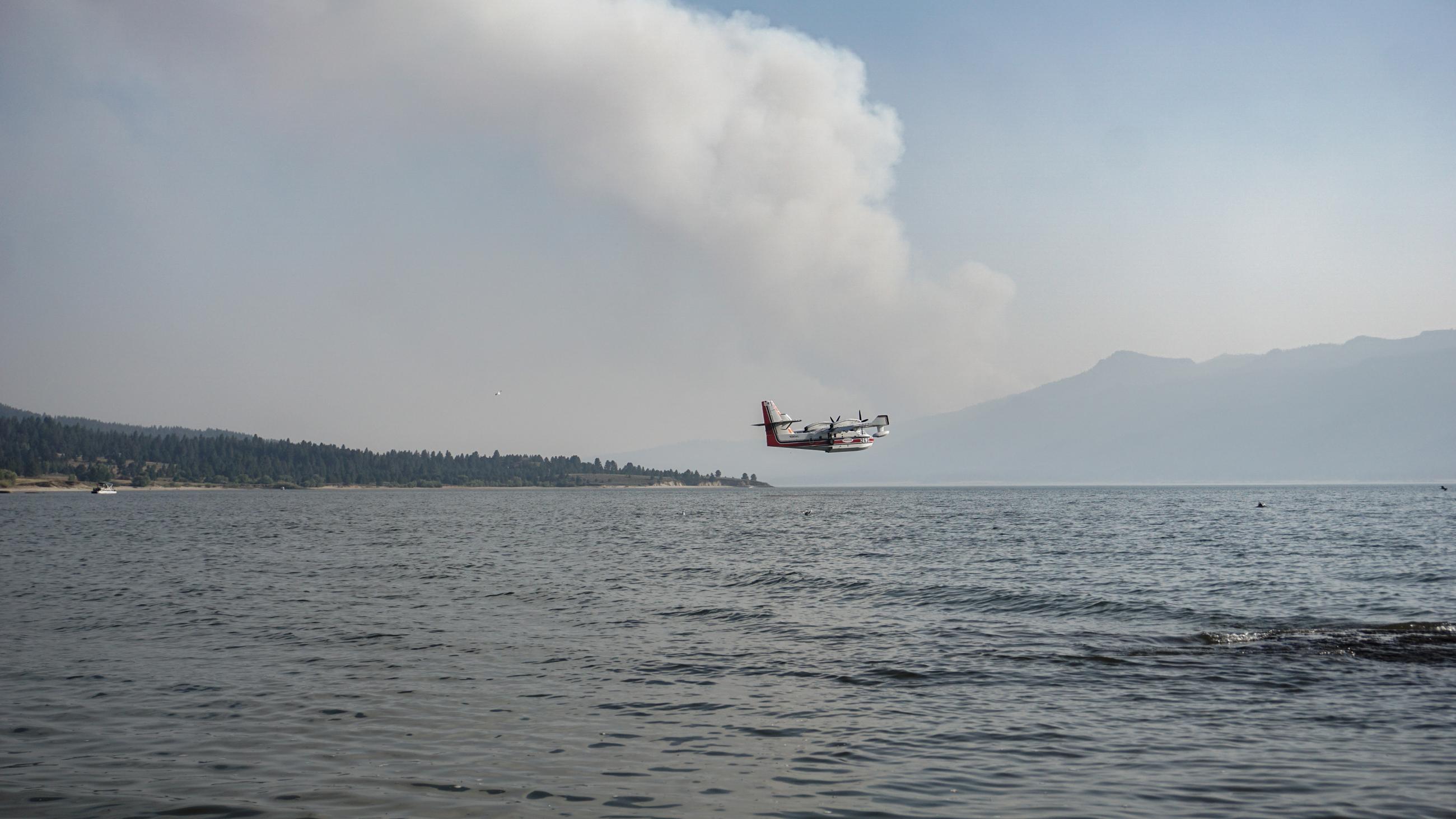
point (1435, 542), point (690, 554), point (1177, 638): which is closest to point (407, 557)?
point (690, 554)

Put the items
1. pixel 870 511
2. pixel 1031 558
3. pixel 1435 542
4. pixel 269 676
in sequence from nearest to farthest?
1. pixel 269 676
2. pixel 1031 558
3. pixel 1435 542
4. pixel 870 511

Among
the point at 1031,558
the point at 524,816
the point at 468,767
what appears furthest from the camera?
the point at 1031,558

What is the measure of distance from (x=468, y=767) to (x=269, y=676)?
33.8 feet

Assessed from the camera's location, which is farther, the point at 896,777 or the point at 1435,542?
the point at 1435,542

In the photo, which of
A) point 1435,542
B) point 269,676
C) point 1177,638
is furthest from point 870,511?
point 269,676

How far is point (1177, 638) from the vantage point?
90.1 feet

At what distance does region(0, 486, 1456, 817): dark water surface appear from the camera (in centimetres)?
1375

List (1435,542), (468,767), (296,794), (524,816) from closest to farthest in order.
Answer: (524,816), (296,794), (468,767), (1435,542)

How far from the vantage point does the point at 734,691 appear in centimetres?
2070

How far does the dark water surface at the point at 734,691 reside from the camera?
13750mm

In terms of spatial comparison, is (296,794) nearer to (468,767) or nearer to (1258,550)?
(468,767)

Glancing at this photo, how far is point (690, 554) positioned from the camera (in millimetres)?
63969

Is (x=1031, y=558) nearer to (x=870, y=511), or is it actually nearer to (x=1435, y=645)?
(x=1435, y=645)

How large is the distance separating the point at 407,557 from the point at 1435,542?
74.4 m
